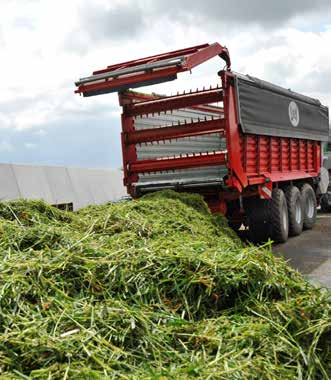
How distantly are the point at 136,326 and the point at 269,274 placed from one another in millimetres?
1241

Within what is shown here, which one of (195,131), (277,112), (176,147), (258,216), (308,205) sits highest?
(277,112)

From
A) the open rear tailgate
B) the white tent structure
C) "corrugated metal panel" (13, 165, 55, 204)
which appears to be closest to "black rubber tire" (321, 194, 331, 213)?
the white tent structure

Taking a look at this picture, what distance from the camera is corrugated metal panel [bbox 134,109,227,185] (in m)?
8.76

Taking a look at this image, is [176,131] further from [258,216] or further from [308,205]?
[308,205]

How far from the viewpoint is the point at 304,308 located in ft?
11.4

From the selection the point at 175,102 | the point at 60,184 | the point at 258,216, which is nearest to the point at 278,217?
the point at 258,216

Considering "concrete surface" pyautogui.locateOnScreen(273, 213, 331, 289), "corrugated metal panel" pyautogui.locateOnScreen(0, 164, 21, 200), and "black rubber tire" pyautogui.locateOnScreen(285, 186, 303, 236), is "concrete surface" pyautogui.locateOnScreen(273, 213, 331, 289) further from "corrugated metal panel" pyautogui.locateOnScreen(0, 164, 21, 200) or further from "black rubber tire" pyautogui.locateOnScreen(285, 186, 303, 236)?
"corrugated metal panel" pyautogui.locateOnScreen(0, 164, 21, 200)

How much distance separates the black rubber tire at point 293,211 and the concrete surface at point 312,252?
0.17 metres

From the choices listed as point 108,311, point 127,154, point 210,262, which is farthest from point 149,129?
point 108,311

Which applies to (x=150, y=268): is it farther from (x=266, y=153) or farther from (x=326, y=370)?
(x=266, y=153)

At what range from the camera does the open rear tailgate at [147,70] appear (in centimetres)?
716

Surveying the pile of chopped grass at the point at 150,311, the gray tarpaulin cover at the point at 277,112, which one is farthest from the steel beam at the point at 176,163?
the pile of chopped grass at the point at 150,311

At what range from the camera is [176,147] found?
31.0 ft

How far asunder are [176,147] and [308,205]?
439 cm
